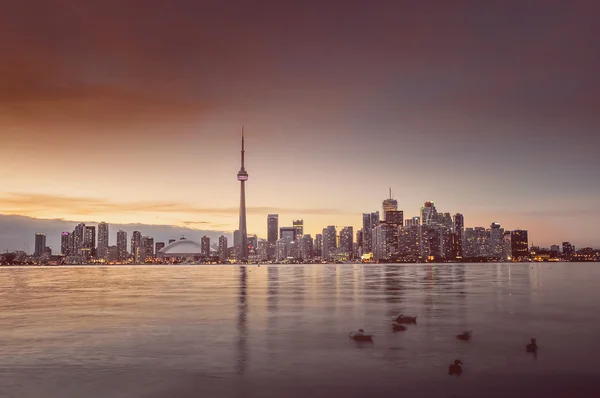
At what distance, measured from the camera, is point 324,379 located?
26656 millimetres

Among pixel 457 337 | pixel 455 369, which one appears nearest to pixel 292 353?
pixel 455 369

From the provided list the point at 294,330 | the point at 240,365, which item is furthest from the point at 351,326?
the point at 240,365

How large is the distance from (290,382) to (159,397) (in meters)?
6.59

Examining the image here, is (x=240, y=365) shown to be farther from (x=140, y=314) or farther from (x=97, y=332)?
(x=140, y=314)

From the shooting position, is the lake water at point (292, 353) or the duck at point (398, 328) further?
the duck at point (398, 328)

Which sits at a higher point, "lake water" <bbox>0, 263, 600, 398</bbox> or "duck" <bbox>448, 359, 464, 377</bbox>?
"duck" <bbox>448, 359, 464, 377</bbox>

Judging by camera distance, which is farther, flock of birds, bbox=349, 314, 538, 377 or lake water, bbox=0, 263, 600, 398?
flock of birds, bbox=349, 314, 538, 377

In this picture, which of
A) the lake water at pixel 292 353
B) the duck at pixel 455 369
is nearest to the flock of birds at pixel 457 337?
the duck at pixel 455 369

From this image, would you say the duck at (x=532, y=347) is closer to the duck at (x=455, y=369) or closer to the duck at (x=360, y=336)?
the duck at (x=455, y=369)

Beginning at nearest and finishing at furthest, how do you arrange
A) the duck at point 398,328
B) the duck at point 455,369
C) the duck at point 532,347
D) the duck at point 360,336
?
1. the duck at point 455,369
2. the duck at point 532,347
3. the duck at point 360,336
4. the duck at point 398,328

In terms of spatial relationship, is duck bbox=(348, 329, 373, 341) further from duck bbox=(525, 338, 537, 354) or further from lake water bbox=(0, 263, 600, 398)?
duck bbox=(525, 338, 537, 354)

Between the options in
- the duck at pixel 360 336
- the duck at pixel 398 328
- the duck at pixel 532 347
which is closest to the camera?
the duck at pixel 532 347

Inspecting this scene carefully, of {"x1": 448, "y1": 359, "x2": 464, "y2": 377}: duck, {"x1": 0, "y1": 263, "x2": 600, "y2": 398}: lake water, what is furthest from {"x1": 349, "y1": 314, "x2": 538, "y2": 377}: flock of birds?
{"x1": 0, "y1": 263, "x2": 600, "y2": 398}: lake water

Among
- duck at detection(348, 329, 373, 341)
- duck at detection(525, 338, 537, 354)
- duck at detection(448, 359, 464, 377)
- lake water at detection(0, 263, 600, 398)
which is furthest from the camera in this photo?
duck at detection(348, 329, 373, 341)
